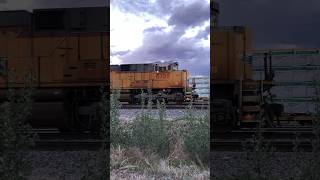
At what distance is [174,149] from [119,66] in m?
1.23

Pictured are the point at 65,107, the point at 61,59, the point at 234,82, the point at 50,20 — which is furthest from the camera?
the point at 61,59

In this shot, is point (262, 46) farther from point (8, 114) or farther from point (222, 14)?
point (8, 114)

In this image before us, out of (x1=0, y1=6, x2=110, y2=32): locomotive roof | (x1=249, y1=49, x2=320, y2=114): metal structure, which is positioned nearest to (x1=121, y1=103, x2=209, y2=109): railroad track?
(x1=249, y1=49, x2=320, y2=114): metal structure

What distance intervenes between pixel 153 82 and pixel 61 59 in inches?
69.2

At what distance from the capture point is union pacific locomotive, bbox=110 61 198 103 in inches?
217

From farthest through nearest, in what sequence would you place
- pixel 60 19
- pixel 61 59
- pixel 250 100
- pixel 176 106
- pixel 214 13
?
pixel 61 59 → pixel 60 19 → pixel 250 100 → pixel 176 106 → pixel 214 13

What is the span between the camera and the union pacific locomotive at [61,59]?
7.15 m

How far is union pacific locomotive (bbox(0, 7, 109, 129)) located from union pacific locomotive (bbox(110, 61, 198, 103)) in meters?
0.61

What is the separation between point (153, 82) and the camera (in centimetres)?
830

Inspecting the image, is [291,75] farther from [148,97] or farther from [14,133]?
[14,133]

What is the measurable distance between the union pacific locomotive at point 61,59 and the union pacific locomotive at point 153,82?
612 mm

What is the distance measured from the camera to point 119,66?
5.39 meters

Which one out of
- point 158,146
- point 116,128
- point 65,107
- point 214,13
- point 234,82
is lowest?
point 158,146

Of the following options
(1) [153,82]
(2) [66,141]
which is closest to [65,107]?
(2) [66,141]
